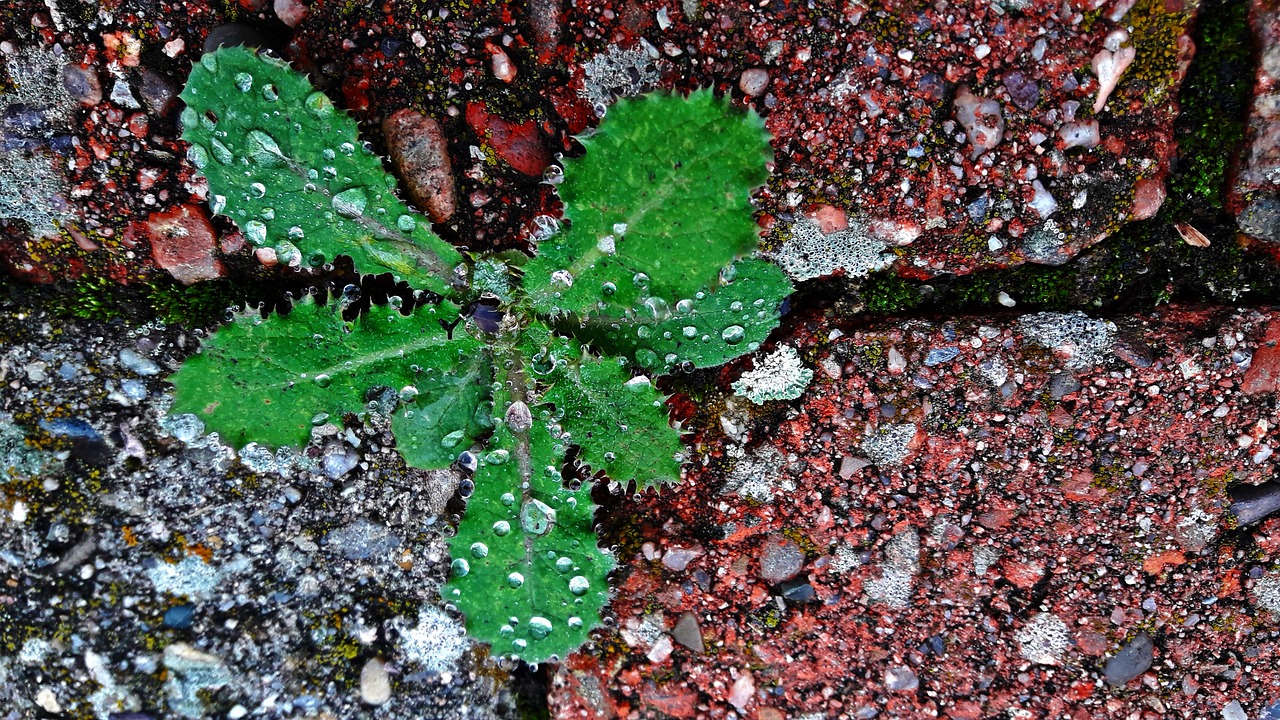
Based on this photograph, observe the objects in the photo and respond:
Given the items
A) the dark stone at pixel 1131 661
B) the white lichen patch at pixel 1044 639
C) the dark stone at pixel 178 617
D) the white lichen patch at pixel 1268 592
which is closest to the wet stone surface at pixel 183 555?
the dark stone at pixel 178 617

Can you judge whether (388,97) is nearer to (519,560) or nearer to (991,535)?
(519,560)

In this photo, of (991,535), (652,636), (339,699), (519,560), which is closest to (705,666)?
(652,636)

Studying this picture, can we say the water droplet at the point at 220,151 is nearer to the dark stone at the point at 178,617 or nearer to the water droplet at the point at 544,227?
the water droplet at the point at 544,227

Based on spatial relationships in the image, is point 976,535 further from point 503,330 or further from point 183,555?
point 183,555

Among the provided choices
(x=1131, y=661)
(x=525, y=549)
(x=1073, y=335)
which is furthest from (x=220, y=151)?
(x=1131, y=661)

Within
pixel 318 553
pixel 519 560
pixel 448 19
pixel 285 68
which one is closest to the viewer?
pixel 285 68

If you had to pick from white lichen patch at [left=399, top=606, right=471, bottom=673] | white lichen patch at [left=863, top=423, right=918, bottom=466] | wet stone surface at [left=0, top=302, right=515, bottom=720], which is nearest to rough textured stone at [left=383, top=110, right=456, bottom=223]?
wet stone surface at [left=0, top=302, right=515, bottom=720]
